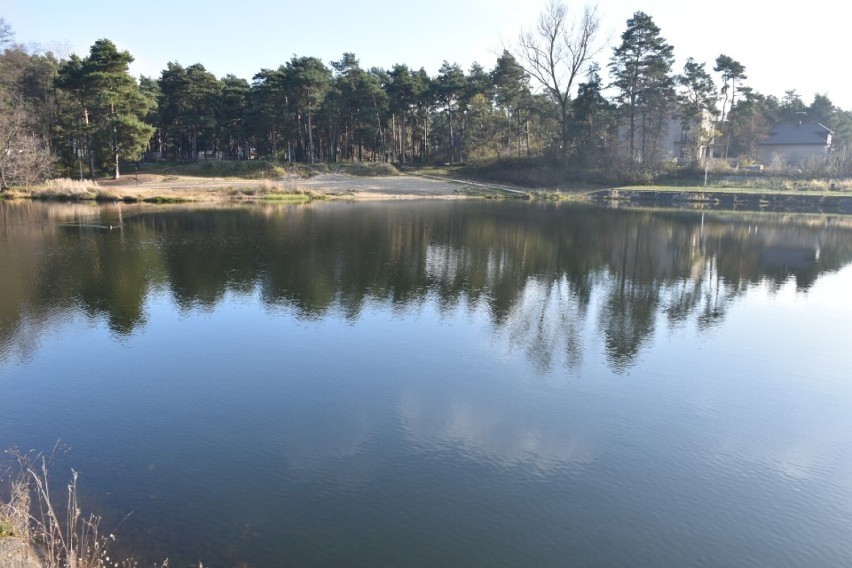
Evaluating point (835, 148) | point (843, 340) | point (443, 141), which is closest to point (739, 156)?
point (835, 148)

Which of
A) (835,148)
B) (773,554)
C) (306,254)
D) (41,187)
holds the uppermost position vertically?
(835,148)

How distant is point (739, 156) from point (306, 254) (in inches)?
2188

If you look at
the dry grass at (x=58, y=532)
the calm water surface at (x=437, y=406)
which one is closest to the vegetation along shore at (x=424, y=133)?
the calm water surface at (x=437, y=406)

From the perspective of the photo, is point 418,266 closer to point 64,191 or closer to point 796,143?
point 64,191

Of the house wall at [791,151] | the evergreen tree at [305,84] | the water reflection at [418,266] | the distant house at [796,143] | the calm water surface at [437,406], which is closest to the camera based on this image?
the calm water surface at [437,406]

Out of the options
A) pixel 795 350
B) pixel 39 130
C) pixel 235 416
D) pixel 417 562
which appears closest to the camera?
pixel 417 562

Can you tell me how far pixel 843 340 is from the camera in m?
14.1

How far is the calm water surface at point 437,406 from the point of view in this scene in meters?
6.70

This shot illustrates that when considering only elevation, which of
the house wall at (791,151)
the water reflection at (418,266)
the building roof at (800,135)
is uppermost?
the building roof at (800,135)

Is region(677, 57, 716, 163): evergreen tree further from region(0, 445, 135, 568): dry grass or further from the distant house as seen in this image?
region(0, 445, 135, 568): dry grass

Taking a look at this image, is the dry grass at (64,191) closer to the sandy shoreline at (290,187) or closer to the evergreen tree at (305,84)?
the sandy shoreline at (290,187)

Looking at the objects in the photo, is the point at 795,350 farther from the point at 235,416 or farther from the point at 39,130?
the point at 39,130

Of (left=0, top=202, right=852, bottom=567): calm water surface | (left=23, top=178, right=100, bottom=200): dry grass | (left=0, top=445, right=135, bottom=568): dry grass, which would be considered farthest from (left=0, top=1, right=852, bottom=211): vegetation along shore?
(left=0, top=445, right=135, bottom=568): dry grass

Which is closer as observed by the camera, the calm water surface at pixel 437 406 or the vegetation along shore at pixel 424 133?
the calm water surface at pixel 437 406
